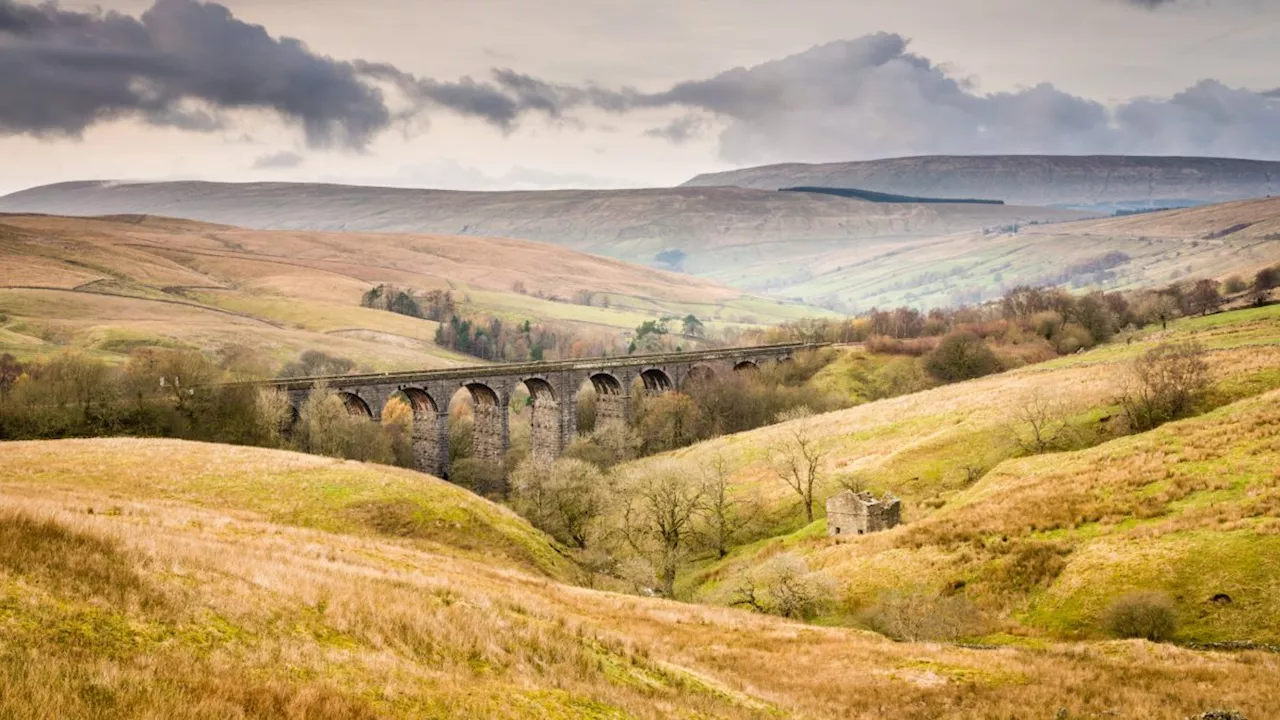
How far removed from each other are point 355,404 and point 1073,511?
70.4 metres

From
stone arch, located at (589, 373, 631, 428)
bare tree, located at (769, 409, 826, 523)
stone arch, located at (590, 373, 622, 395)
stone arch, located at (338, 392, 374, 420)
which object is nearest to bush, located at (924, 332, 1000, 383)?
stone arch, located at (589, 373, 631, 428)

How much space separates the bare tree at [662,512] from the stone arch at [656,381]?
57.7 meters

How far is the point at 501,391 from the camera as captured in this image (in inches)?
3871

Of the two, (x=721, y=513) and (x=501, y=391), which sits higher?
(x=501, y=391)

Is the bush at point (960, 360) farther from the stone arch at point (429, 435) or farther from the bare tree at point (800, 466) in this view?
the stone arch at point (429, 435)

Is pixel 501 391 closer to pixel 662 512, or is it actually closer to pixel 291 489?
pixel 662 512

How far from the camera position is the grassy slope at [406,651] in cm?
1000

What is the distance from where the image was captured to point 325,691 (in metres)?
10.6

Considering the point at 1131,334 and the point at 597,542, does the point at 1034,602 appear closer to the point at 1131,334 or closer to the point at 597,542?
the point at 597,542

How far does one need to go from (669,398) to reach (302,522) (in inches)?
2763

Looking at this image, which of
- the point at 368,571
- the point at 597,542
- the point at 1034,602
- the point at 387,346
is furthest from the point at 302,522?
the point at 387,346

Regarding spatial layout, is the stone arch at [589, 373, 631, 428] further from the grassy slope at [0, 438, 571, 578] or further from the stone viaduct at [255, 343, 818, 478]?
the grassy slope at [0, 438, 571, 578]

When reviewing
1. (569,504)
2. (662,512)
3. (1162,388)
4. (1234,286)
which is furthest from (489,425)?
(1234,286)

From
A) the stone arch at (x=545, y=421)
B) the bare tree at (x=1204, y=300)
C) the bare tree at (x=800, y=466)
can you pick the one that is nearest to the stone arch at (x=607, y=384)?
the stone arch at (x=545, y=421)
